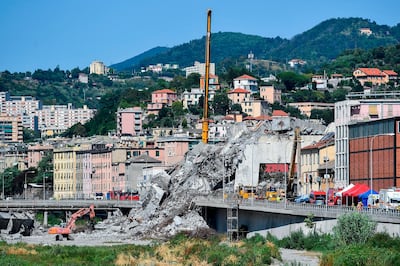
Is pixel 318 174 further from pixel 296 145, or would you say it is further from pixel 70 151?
pixel 70 151

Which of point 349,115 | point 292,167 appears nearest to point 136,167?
point 292,167

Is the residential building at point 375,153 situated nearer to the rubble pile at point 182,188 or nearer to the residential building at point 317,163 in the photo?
the residential building at point 317,163

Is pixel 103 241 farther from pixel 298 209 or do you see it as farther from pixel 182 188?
pixel 298 209

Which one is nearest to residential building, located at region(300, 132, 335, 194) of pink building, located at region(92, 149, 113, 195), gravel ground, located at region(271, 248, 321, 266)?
gravel ground, located at region(271, 248, 321, 266)

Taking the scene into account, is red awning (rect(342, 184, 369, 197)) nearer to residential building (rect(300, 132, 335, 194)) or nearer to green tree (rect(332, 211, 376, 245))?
green tree (rect(332, 211, 376, 245))

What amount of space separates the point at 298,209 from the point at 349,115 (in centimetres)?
2364

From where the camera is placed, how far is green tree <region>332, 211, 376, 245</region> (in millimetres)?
64875

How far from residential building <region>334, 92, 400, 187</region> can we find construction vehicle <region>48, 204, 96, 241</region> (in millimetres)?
20797

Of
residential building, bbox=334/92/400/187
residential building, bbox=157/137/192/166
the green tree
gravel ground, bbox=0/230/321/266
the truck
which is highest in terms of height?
residential building, bbox=334/92/400/187

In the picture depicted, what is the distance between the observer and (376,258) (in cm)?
5953

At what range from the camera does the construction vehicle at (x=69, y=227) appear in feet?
333

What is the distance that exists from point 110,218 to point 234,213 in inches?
1422

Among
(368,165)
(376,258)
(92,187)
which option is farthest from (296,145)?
(92,187)

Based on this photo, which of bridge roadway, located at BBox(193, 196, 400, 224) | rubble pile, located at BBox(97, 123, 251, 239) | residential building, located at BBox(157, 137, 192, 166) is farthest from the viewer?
residential building, located at BBox(157, 137, 192, 166)
